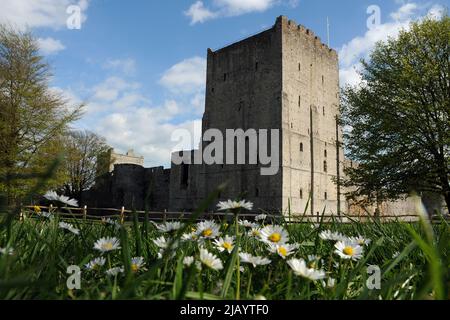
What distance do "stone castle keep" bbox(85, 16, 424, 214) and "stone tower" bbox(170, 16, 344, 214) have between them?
0.25 ft

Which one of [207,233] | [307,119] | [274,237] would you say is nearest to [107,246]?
[207,233]

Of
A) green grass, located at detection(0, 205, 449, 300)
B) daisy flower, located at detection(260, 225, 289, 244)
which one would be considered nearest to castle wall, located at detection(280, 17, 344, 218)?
green grass, located at detection(0, 205, 449, 300)

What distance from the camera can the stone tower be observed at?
29438 mm

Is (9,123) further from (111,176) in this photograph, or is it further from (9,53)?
(111,176)

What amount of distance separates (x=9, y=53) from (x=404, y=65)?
18.2 meters

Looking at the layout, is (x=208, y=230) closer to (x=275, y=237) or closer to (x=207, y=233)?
(x=207, y=233)

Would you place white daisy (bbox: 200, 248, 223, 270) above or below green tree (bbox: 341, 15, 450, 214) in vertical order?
below

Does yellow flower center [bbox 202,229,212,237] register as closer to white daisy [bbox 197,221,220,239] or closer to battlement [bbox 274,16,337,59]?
white daisy [bbox 197,221,220,239]

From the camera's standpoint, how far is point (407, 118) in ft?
58.1

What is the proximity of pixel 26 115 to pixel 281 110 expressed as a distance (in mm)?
Result: 17822

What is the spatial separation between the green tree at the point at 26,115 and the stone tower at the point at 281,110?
51.4 ft

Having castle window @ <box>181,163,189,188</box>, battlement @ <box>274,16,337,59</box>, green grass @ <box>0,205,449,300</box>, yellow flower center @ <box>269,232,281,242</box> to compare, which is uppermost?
battlement @ <box>274,16,337,59</box>

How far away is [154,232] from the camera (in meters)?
2.90
